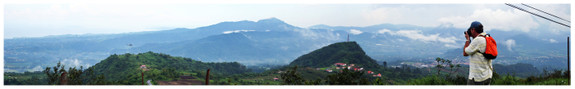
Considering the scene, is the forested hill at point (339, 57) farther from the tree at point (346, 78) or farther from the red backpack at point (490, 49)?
the red backpack at point (490, 49)

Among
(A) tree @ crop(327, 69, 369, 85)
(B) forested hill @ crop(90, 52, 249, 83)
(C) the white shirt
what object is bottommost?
(B) forested hill @ crop(90, 52, 249, 83)

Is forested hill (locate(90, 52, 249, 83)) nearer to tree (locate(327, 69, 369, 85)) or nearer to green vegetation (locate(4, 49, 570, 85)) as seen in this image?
green vegetation (locate(4, 49, 570, 85))

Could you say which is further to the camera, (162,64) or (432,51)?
(432,51)

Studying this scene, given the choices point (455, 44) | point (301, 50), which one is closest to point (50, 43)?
point (301, 50)

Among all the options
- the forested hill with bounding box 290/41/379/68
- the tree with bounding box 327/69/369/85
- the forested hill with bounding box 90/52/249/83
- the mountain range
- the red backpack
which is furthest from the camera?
the mountain range

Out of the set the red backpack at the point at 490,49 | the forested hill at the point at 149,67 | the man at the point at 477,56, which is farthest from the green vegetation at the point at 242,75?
the red backpack at the point at 490,49

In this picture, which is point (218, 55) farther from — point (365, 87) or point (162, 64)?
point (365, 87)

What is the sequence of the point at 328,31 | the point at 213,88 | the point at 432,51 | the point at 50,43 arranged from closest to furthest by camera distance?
the point at 213,88 < the point at 50,43 < the point at 432,51 < the point at 328,31

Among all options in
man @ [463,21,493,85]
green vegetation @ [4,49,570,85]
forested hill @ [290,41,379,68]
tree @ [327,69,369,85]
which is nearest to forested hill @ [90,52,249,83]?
green vegetation @ [4,49,570,85]
